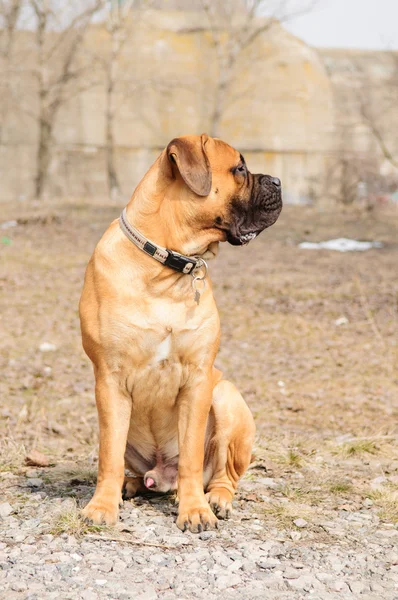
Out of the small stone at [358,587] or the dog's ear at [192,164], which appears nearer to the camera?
the small stone at [358,587]

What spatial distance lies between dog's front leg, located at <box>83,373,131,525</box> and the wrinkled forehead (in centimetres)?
114

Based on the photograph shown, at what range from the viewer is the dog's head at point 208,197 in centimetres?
375

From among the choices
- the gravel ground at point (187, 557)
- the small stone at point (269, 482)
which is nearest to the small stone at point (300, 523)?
the gravel ground at point (187, 557)

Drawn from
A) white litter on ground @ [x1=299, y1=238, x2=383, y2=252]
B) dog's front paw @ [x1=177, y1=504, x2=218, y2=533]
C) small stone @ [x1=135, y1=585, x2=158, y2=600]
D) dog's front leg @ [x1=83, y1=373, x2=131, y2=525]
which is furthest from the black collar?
white litter on ground @ [x1=299, y1=238, x2=383, y2=252]

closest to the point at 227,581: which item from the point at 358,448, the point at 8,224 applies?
the point at 358,448

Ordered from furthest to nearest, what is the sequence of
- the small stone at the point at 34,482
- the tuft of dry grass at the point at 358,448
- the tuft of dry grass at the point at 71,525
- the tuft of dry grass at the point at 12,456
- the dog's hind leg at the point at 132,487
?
1. the tuft of dry grass at the point at 358,448
2. the tuft of dry grass at the point at 12,456
3. the small stone at the point at 34,482
4. the dog's hind leg at the point at 132,487
5. the tuft of dry grass at the point at 71,525

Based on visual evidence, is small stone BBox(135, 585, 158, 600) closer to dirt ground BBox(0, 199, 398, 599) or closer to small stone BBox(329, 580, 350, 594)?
dirt ground BBox(0, 199, 398, 599)

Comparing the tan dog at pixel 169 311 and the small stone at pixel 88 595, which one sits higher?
the tan dog at pixel 169 311

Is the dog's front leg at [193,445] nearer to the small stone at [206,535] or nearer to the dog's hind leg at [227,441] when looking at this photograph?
the small stone at [206,535]

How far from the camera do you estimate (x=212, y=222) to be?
3830 millimetres

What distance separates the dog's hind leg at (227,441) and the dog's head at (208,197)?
2.69ft

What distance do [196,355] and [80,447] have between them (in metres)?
2.27

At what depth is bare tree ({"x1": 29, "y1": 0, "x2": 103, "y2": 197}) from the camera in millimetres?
20844

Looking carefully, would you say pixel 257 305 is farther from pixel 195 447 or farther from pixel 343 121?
pixel 343 121
